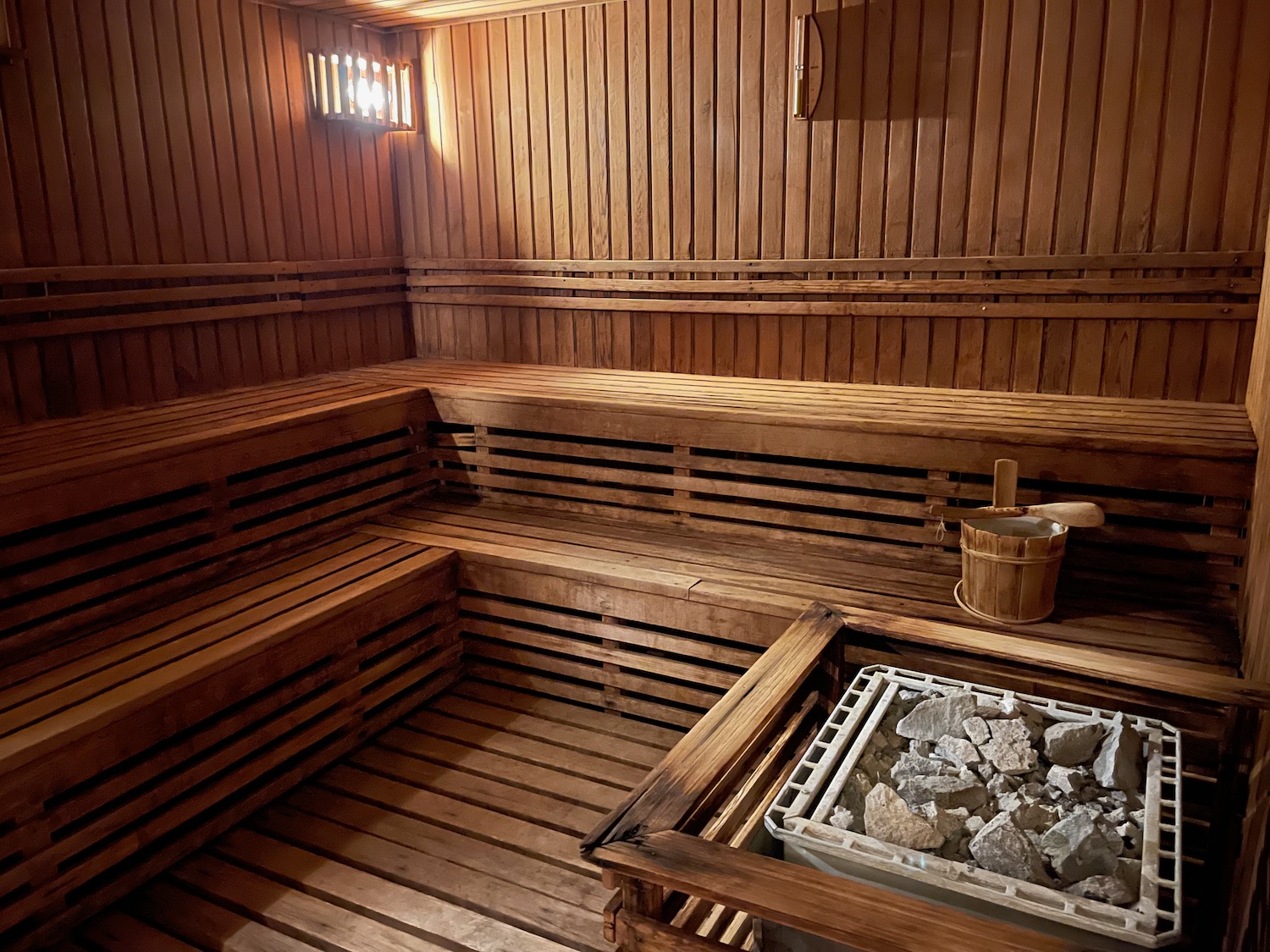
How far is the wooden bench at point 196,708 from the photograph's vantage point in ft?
7.97

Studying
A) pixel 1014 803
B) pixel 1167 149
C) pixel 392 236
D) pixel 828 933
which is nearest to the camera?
pixel 828 933

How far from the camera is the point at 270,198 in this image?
4.76m

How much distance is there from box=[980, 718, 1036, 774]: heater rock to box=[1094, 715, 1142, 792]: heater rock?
0.45ft

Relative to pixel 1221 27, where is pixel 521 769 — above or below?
below

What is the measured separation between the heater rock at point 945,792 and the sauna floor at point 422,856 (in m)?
0.89

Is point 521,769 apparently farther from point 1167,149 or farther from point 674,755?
point 1167,149

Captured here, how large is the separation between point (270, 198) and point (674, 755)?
3.82m

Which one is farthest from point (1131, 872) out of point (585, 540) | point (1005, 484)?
point (585, 540)

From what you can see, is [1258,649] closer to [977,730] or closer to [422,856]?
[977,730]

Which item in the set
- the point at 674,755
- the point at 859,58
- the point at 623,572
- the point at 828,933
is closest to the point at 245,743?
the point at 623,572

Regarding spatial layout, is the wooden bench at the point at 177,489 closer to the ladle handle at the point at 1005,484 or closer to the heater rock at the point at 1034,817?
the ladle handle at the point at 1005,484

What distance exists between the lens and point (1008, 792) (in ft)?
6.70

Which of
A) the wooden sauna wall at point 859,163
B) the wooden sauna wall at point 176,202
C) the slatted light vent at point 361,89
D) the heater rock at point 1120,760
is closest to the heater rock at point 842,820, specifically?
the heater rock at point 1120,760

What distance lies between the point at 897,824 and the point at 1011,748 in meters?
0.42
